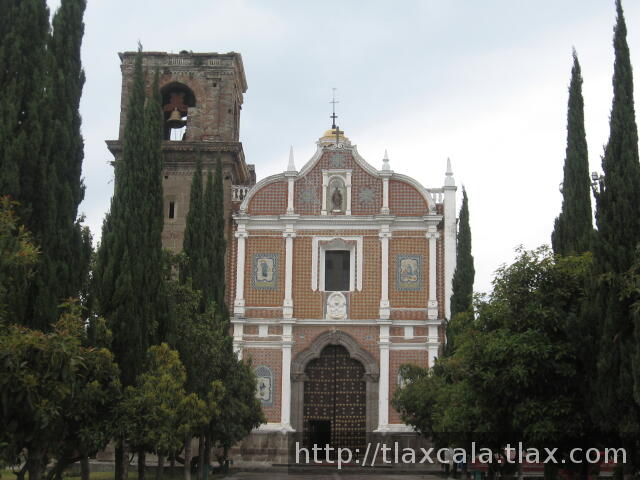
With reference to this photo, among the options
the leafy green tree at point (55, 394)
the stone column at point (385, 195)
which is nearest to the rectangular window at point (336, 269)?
the stone column at point (385, 195)

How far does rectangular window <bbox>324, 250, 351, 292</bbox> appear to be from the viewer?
36.3 m

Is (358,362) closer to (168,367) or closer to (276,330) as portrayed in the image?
(276,330)

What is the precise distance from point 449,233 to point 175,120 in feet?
41.0

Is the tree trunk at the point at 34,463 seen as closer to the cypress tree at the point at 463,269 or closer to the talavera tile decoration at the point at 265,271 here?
the cypress tree at the point at 463,269

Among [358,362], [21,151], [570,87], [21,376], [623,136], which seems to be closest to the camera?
[21,376]

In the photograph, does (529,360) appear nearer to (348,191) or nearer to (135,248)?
(135,248)

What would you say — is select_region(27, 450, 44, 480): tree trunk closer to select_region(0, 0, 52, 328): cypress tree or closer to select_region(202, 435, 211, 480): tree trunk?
select_region(0, 0, 52, 328): cypress tree

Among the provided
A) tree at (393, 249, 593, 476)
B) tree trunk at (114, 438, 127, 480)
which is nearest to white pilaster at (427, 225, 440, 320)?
tree at (393, 249, 593, 476)

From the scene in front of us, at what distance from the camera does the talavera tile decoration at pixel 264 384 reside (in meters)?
34.8

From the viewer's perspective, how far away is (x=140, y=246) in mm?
17797

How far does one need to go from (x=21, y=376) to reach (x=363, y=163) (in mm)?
26438

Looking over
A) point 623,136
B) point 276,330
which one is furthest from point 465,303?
point 623,136

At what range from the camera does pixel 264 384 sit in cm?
3506

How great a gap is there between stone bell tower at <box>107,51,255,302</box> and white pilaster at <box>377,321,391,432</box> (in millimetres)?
7461
